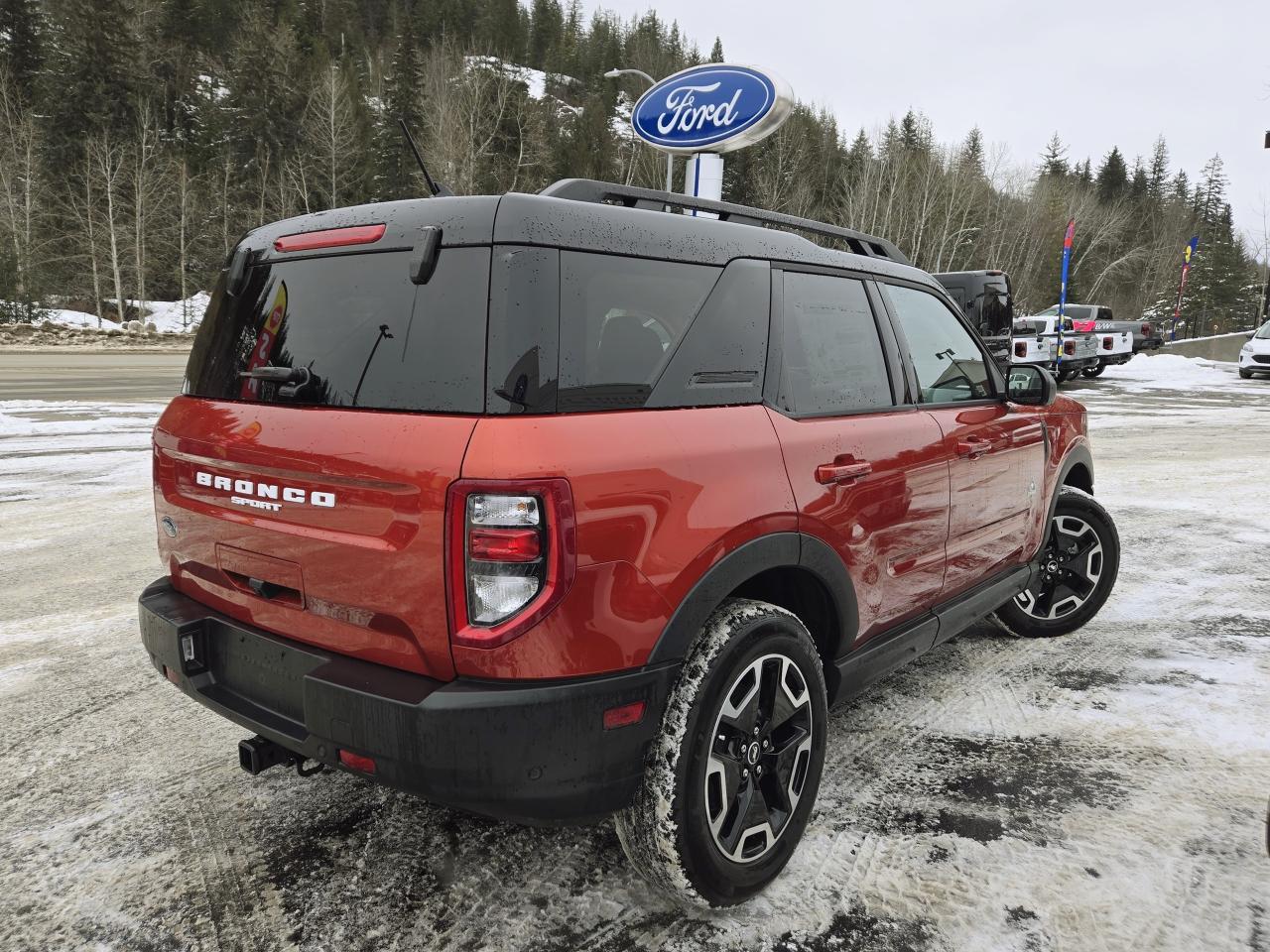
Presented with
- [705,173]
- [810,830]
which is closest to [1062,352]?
[705,173]

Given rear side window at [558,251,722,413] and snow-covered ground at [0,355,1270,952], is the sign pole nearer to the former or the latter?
snow-covered ground at [0,355,1270,952]

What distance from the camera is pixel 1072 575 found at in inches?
172

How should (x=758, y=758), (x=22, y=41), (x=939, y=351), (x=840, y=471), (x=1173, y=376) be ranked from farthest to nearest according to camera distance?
(x=22, y=41) < (x=1173, y=376) < (x=939, y=351) < (x=840, y=471) < (x=758, y=758)

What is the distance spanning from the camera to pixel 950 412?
Answer: 320 centimetres

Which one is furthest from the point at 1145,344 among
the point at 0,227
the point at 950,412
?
the point at 0,227

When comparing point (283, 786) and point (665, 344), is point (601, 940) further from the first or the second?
point (665, 344)

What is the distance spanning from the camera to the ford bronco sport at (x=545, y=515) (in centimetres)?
181

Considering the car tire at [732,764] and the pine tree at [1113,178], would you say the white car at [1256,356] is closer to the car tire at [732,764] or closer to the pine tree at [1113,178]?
the car tire at [732,764]

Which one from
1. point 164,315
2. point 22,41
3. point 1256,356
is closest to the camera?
point 1256,356

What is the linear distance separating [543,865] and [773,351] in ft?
5.52

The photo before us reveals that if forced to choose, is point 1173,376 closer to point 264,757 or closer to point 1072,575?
point 1072,575

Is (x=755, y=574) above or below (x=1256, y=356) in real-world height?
below

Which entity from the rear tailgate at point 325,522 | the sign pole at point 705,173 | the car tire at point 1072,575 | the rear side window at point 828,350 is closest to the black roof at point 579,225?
the rear side window at point 828,350

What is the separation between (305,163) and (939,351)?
5153 centimetres
